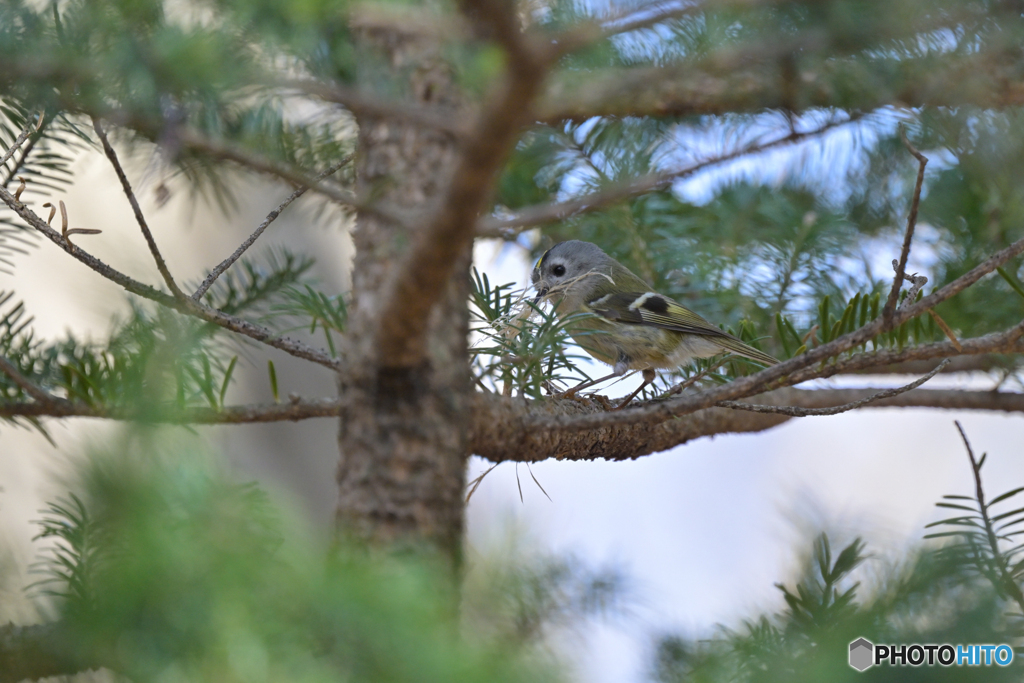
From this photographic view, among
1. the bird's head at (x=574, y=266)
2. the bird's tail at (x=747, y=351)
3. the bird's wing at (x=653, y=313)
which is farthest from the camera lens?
the bird's head at (x=574, y=266)

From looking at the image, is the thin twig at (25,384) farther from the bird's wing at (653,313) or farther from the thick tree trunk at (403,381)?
the bird's wing at (653,313)

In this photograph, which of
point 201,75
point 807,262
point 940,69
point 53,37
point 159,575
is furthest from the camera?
point 807,262

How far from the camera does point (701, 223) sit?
1223mm

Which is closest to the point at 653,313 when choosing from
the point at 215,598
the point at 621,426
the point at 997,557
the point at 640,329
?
the point at 640,329

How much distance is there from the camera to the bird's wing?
129 cm

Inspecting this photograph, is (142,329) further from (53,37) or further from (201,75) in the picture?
(201,75)

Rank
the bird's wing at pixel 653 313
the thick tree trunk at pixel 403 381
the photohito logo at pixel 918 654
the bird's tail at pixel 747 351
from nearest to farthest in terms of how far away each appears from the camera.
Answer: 1. the photohito logo at pixel 918 654
2. the thick tree trunk at pixel 403 381
3. the bird's tail at pixel 747 351
4. the bird's wing at pixel 653 313

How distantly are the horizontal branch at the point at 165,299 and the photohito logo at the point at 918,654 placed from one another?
475 millimetres

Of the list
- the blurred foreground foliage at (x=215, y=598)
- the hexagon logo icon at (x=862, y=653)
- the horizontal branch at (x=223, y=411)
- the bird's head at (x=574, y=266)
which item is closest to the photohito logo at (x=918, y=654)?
the hexagon logo icon at (x=862, y=653)

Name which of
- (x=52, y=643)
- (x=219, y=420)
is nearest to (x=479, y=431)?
(x=219, y=420)

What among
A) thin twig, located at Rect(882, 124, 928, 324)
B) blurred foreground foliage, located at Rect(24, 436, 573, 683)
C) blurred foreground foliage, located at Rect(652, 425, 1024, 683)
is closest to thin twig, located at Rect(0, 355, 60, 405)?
blurred foreground foliage, located at Rect(24, 436, 573, 683)

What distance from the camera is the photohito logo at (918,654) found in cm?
39

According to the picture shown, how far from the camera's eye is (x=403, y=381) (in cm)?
54

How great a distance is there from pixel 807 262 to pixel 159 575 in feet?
3.63
